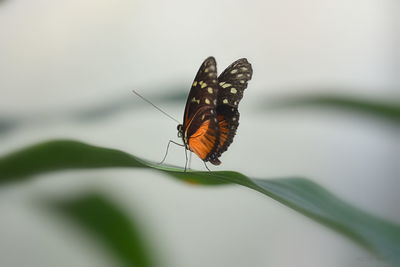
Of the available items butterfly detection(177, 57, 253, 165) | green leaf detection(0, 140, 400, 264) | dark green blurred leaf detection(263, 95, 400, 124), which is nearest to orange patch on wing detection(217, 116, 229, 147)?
butterfly detection(177, 57, 253, 165)

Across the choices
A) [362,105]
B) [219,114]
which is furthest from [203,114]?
[362,105]

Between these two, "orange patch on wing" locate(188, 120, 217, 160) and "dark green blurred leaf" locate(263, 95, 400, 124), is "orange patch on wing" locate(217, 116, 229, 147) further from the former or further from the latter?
"dark green blurred leaf" locate(263, 95, 400, 124)

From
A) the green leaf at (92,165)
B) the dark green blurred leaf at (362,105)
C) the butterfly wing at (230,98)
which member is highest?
the butterfly wing at (230,98)

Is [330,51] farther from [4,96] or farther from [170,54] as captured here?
[4,96]

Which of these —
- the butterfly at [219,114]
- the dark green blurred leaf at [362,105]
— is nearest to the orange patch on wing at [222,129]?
the butterfly at [219,114]

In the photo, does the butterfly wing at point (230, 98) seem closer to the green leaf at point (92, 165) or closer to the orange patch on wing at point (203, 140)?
the orange patch on wing at point (203, 140)

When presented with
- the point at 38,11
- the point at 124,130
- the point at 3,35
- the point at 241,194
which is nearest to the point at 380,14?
Result: the point at 241,194

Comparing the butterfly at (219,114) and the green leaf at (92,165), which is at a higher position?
the butterfly at (219,114)
